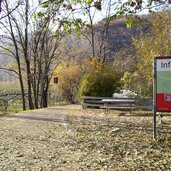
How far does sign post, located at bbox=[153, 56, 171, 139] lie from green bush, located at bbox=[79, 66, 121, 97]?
1241 centimetres

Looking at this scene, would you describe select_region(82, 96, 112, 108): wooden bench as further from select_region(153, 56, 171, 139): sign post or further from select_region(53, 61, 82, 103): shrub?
select_region(53, 61, 82, 103): shrub

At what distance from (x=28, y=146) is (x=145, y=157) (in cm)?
328

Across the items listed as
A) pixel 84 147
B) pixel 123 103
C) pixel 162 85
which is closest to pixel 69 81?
pixel 123 103

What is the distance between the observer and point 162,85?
9.91 m

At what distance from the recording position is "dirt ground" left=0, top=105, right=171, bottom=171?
712 cm

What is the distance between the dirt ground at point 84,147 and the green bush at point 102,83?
9492mm

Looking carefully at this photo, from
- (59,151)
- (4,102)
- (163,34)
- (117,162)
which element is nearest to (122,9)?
(117,162)

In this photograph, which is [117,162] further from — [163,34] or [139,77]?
[139,77]

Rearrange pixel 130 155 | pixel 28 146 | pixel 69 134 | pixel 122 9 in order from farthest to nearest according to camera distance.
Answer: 1. pixel 69 134
2. pixel 28 146
3. pixel 130 155
4. pixel 122 9

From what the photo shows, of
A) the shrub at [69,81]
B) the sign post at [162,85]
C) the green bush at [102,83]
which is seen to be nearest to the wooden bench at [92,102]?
the green bush at [102,83]

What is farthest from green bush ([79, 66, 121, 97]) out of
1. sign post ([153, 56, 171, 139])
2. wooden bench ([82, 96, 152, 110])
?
sign post ([153, 56, 171, 139])

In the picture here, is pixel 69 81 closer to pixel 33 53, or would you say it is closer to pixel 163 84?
pixel 33 53

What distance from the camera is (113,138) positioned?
33.2 ft

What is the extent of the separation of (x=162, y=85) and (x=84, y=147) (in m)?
3.02
